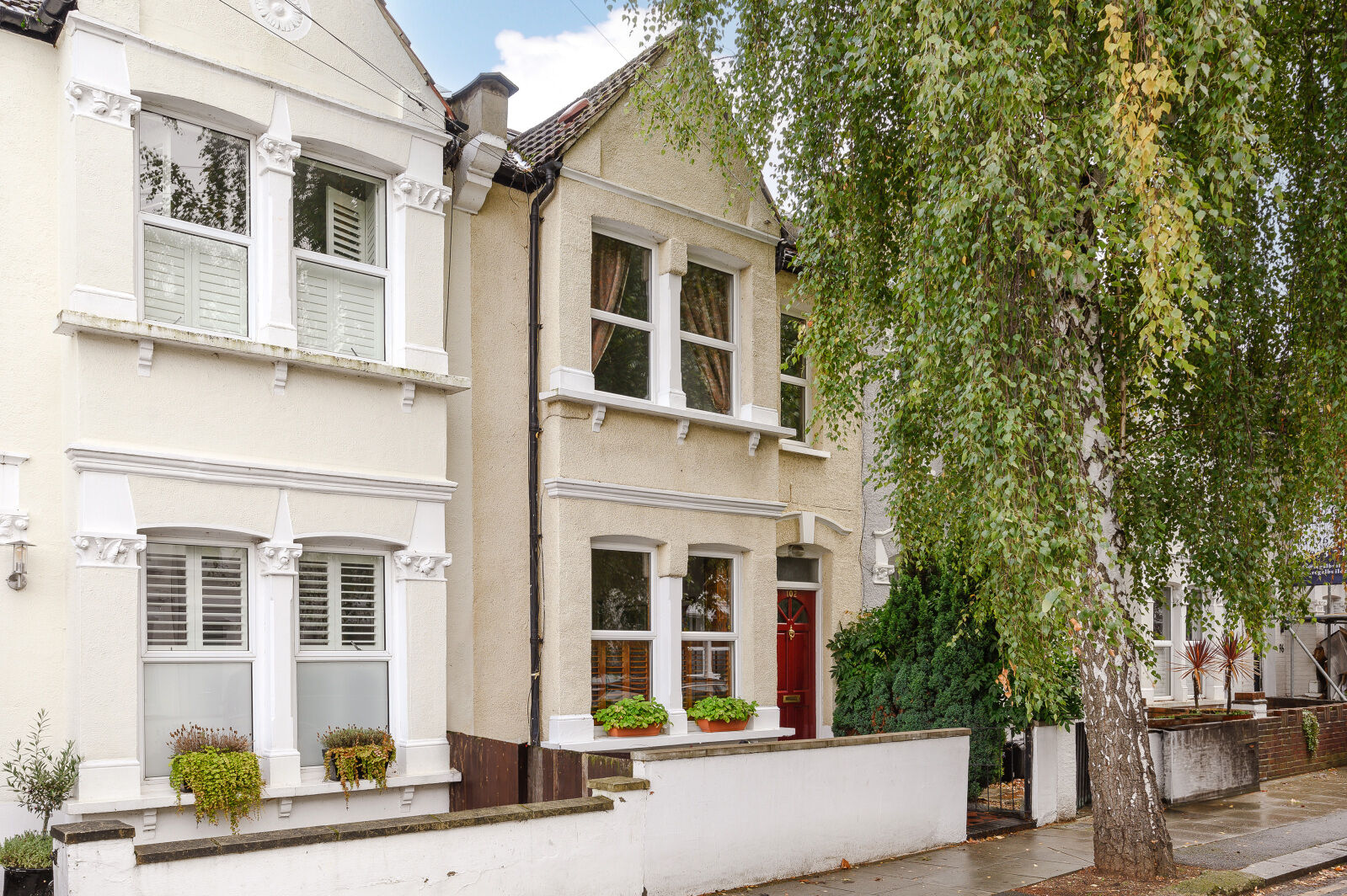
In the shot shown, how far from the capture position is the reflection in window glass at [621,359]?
12.3m

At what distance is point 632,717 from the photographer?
11695 mm

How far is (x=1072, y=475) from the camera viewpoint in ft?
28.2

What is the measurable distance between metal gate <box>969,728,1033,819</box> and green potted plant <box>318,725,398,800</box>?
21.2ft

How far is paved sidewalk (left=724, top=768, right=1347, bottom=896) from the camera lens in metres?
9.84

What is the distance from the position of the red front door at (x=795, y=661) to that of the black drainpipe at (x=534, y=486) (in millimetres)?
4150


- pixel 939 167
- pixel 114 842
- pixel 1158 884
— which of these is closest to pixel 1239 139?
pixel 939 167

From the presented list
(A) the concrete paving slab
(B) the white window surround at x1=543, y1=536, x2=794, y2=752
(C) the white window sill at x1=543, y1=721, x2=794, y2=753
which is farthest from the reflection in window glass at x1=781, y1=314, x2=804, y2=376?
(A) the concrete paving slab

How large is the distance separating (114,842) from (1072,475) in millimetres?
6736

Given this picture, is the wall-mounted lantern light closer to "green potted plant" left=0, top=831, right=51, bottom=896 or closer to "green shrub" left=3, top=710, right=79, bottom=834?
"green shrub" left=3, top=710, right=79, bottom=834

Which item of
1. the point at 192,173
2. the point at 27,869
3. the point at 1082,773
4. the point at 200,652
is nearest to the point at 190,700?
the point at 200,652

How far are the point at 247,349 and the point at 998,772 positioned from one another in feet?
29.9

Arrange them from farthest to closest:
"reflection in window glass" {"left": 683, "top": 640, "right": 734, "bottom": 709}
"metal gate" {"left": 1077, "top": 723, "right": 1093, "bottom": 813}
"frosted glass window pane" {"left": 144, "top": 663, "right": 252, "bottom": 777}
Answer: "metal gate" {"left": 1077, "top": 723, "right": 1093, "bottom": 813}, "reflection in window glass" {"left": 683, "top": 640, "right": 734, "bottom": 709}, "frosted glass window pane" {"left": 144, "top": 663, "right": 252, "bottom": 777}

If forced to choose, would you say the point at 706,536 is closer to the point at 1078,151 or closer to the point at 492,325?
the point at 492,325

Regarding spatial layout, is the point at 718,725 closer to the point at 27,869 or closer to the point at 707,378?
the point at 707,378
